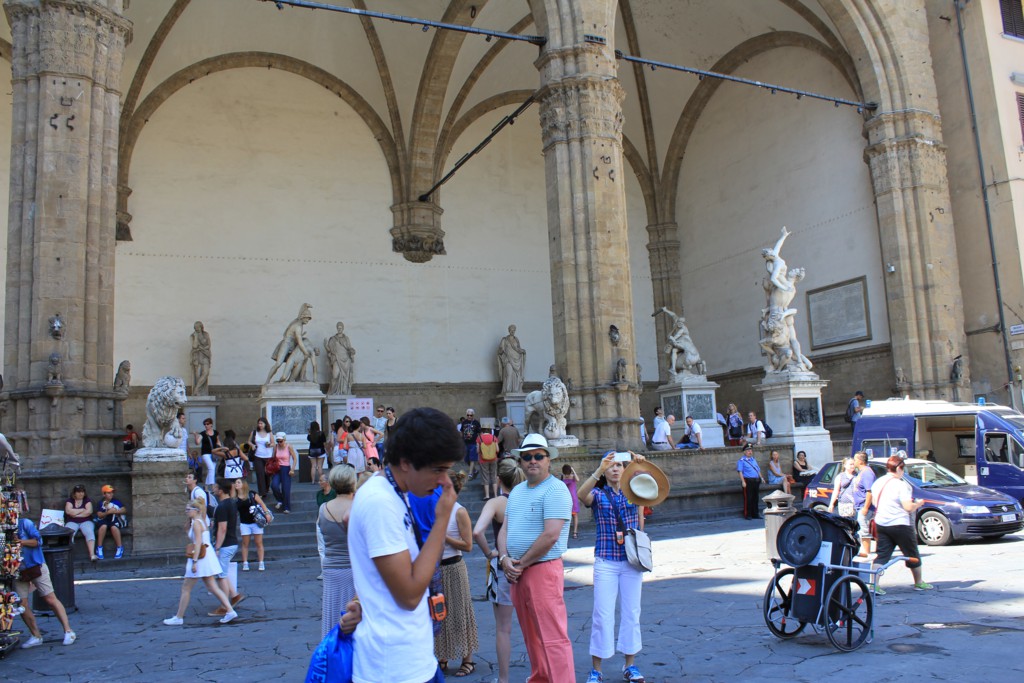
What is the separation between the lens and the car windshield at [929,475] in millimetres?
11828

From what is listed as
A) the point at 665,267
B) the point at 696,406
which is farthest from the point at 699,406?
the point at 665,267

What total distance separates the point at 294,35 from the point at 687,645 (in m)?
20.2

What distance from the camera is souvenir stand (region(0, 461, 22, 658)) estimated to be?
658cm

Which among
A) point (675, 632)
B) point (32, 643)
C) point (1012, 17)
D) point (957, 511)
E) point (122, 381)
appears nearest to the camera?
point (675, 632)

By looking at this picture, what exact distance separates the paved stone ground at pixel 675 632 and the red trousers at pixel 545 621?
1.08 metres

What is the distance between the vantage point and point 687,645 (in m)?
6.22

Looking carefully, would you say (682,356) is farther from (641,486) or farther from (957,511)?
(641,486)

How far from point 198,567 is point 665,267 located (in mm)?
21123

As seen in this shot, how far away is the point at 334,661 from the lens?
2.63 m

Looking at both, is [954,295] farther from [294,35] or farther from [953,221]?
[294,35]

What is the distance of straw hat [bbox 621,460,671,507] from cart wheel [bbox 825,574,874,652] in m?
1.57

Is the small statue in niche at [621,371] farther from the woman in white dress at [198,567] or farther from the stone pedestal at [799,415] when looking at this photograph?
the woman in white dress at [198,567]

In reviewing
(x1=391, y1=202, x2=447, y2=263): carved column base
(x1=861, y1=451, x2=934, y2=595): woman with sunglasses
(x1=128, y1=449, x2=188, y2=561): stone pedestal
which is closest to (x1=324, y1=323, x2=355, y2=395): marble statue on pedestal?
(x1=391, y1=202, x2=447, y2=263): carved column base

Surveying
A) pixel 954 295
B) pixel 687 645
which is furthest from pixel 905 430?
pixel 687 645
